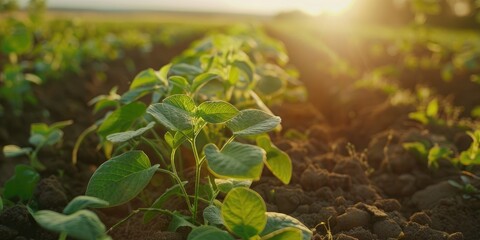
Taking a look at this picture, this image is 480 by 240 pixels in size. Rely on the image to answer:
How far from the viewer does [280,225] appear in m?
1.60

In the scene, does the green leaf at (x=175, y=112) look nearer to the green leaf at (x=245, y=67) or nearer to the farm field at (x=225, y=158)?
the farm field at (x=225, y=158)

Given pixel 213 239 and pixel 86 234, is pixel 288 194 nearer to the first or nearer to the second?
pixel 213 239

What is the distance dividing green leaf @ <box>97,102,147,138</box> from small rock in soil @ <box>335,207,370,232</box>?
0.92m

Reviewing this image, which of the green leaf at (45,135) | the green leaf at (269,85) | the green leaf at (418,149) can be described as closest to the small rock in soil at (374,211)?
the green leaf at (418,149)

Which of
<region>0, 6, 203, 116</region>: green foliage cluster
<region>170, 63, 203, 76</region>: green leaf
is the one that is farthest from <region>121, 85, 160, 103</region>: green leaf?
<region>0, 6, 203, 116</region>: green foliage cluster

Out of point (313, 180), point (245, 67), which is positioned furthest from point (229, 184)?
point (245, 67)

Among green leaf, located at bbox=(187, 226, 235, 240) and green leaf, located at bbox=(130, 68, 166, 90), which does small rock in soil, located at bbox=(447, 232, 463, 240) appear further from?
green leaf, located at bbox=(130, 68, 166, 90)

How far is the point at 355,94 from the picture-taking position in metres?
4.86

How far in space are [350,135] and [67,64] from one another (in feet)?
10.1

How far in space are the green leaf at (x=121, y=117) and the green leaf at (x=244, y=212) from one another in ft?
3.05

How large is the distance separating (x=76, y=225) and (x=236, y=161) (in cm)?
47

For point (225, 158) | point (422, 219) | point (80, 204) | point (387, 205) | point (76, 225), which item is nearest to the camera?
point (76, 225)

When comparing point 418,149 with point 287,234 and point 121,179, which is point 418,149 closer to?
point 287,234

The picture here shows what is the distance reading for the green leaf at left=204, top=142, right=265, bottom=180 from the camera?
149cm
